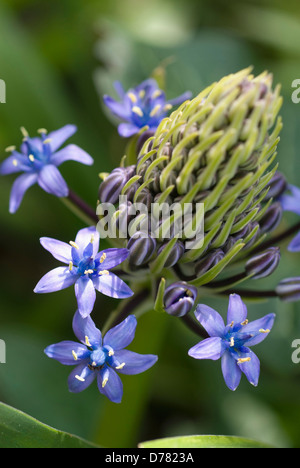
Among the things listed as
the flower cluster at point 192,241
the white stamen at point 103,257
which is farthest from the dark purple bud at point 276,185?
the white stamen at point 103,257

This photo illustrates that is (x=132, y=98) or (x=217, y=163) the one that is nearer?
(x=217, y=163)

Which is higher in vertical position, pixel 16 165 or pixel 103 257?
pixel 16 165

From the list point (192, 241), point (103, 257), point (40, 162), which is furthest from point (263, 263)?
point (40, 162)

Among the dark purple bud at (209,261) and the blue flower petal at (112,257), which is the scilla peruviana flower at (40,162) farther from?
the dark purple bud at (209,261)

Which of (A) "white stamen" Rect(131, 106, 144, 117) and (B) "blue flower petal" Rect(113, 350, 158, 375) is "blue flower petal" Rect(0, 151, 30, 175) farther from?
(B) "blue flower petal" Rect(113, 350, 158, 375)

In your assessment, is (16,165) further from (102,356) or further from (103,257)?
(102,356)

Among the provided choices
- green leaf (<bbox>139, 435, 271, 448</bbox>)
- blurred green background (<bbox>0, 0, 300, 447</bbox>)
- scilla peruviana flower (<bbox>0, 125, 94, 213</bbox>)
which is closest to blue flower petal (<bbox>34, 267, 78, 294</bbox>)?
scilla peruviana flower (<bbox>0, 125, 94, 213</bbox>)
